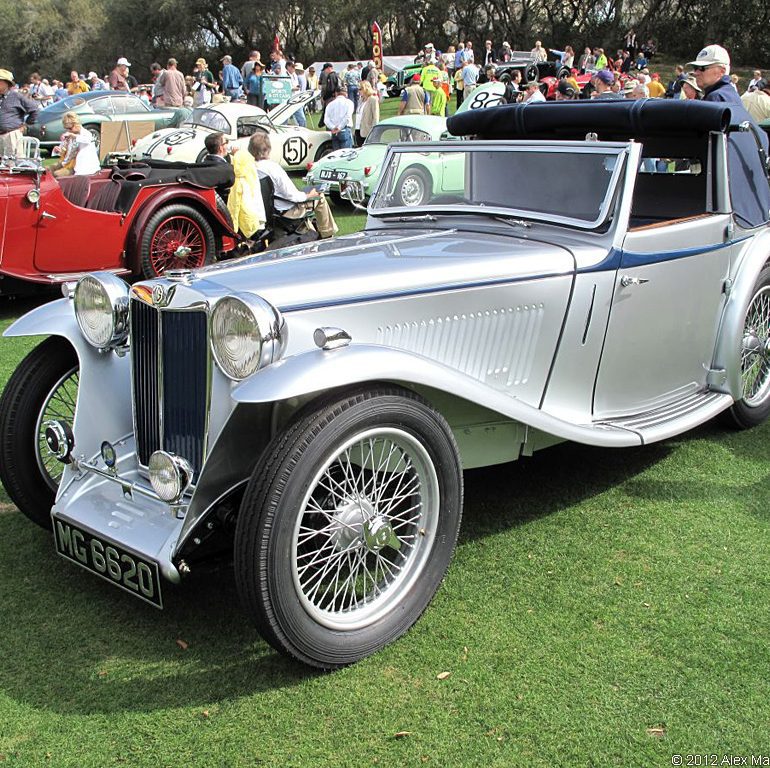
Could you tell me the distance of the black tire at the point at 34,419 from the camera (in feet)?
11.0

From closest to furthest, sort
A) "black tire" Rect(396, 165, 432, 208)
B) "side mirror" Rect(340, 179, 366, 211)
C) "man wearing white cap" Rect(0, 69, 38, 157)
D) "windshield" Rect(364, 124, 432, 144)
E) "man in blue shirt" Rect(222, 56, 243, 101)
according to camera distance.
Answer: "black tire" Rect(396, 165, 432, 208), "side mirror" Rect(340, 179, 366, 211), "man wearing white cap" Rect(0, 69, 38, 157), "windshield" Rect(364, 124, 432, 144), "man in blue shirt" Rect(222, 56, 243, 101)

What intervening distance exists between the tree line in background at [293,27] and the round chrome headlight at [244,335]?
3768 cm

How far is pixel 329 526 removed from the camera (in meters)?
2.79

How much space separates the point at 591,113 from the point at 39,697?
11.5 feet

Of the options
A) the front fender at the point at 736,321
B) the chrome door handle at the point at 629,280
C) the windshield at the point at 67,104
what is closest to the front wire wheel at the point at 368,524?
the chrome door handle at the point at 629,280

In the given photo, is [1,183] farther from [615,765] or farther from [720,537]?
[615,765]

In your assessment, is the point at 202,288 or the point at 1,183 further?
the point at 1,183

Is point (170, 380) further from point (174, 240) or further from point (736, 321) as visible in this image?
point (174, 240)

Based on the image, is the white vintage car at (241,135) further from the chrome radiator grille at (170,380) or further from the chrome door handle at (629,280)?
the chrome radiator grille at (170,380)

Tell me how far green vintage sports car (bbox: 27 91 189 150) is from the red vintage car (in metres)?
9.08

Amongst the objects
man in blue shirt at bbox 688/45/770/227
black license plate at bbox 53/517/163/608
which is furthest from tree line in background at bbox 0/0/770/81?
black license plate at bbox 53/517/163/608

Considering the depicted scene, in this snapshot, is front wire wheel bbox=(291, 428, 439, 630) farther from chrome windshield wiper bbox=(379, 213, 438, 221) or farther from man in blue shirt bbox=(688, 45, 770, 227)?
man in blue shirt bbox=(688, 45, 770, 227)

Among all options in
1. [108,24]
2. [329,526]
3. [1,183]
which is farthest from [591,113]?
[108,24]

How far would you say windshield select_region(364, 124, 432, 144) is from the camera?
12.0 meters
